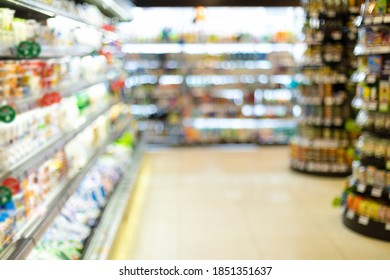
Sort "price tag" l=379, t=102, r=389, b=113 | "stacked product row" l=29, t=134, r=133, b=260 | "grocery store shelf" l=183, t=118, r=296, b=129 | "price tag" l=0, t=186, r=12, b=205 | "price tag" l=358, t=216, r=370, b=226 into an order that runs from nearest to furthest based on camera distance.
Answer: "price tag" l=0, t=186, r=12, b=205 → "stacked product row" l=29, t=134, r=133, b=260 → "price tag" l=379, t=102, r=389, b=113 → "price tag" l=358, t=216, r=370, b=226 → "grocery store shelf" l=183, t=118, r=296, b=129

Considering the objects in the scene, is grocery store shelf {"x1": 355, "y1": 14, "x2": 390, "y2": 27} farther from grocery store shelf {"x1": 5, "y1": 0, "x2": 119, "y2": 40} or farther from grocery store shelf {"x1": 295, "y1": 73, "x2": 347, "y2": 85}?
grocery store shelf {"x1": 295, "y1": 73, "x2": 347, "y2": 85}

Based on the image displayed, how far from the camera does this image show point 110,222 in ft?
16.5

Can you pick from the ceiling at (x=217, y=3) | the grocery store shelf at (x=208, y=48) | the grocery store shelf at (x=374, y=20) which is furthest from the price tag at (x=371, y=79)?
the grocery store shelf at (x=208, y=48)

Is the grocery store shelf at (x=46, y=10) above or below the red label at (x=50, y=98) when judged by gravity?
above

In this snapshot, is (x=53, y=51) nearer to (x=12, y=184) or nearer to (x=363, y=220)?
(x=12, y=184)

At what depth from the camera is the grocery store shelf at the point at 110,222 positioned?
4.15 metres

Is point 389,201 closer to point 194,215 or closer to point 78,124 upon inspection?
point 194,215

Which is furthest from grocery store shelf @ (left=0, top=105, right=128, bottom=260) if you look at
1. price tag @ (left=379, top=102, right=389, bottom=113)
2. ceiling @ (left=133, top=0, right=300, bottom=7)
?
ceiling @ (left=133, top=0, right=300, bottom=7)

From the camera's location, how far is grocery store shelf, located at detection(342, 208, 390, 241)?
4992 millimetres

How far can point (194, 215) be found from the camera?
599 centimetres

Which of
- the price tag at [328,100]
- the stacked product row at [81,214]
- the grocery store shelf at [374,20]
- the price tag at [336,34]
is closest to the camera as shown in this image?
the stacked product row at [81,214]

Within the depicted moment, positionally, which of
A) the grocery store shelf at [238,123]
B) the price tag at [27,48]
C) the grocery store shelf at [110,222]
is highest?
the price tag at [27,48]

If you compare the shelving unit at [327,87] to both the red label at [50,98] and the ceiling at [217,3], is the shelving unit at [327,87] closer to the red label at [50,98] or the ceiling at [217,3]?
the ceiling at [217,3]

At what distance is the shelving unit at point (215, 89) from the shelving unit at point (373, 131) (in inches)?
221
